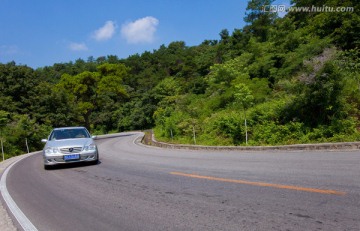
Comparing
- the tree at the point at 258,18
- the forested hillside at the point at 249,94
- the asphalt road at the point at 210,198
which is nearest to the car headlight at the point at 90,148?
the asphalt road at the point at 210,198

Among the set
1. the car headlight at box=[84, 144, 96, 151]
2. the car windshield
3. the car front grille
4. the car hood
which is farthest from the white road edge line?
the car windshield

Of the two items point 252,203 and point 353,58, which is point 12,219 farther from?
point 353,58

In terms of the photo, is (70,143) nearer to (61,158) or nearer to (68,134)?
(61,158)

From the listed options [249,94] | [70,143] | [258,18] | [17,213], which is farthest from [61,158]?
[258,18]

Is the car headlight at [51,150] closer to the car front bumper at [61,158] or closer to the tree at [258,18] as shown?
the car front bumper at [61,158]

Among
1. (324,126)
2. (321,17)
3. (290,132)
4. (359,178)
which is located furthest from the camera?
(321,17)

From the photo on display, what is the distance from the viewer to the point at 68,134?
491 inches

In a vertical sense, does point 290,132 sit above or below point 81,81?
below

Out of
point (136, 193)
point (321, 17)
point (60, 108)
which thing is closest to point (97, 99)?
point (60, 108)

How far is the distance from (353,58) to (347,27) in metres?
3.03

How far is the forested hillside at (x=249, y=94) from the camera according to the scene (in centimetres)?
1332

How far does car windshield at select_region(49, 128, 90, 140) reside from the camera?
483 inches

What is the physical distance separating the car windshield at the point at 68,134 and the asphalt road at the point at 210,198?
3293 mm

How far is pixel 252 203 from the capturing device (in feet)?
16.1
